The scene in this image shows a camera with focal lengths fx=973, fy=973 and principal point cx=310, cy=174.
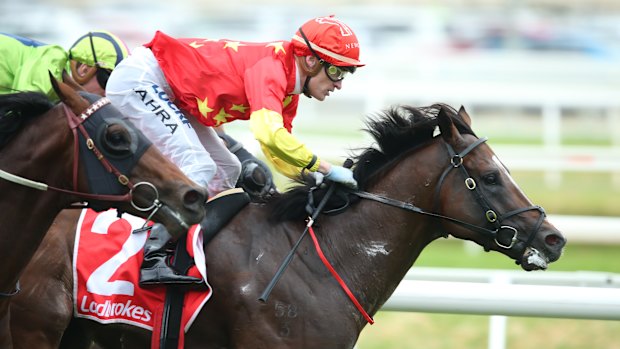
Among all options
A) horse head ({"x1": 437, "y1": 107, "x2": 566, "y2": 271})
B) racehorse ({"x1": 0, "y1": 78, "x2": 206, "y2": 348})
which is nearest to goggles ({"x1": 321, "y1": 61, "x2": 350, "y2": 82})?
horse head ({"x1": 437, "y1": 107, "x2": 566, "y2": 271})

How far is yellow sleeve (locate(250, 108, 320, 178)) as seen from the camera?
404cm

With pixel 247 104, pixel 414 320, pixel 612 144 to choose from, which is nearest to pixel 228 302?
pixel 247 104

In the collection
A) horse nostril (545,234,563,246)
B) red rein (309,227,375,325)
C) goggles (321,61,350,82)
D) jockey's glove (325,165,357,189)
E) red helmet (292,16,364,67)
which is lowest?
red rein (309,227,375,325)

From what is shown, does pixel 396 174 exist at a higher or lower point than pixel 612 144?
higher

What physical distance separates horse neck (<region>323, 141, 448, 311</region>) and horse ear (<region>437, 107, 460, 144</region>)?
0.06 metres

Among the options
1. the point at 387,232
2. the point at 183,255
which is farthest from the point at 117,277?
the point at 387,232

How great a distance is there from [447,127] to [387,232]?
535 millimetres

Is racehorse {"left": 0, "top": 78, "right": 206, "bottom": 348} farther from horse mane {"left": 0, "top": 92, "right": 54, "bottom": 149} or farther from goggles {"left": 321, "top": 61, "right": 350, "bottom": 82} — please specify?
goggles {"left": 321, "top": 61, "right": 350, "bottom": 82}

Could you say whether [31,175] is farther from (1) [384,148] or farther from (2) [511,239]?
(2) [511,239]

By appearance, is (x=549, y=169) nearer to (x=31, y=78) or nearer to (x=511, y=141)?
(x=511, y=141)

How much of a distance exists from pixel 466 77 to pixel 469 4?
13176 mm

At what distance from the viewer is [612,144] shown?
14.0 m

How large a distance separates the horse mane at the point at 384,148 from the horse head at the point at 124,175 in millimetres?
838

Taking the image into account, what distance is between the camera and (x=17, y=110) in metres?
3.61
